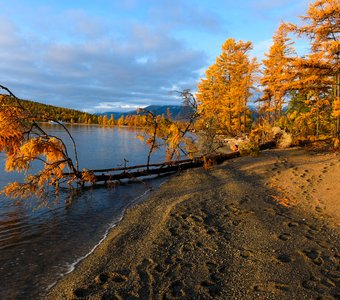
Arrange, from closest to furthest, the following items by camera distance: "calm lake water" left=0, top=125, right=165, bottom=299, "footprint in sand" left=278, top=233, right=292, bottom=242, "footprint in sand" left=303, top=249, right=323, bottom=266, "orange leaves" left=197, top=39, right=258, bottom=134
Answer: "footprint in sand" left=303, top=249, right=323, bottom=266, "calm lake water" left=0, top=125, right=165, bottom=299, "footprint in sand" left=278, top=233, right=292, bottom=242, "orange leaves" left=197, top=39, right=258, bottom=134

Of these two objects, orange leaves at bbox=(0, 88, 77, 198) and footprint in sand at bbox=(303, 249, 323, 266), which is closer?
footprint in sand at bbox=(303, 249, 323, 266)

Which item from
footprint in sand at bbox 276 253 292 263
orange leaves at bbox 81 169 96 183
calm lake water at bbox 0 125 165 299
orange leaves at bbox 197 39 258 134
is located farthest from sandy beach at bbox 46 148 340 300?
orange leaves at bbox 197 39 258 134

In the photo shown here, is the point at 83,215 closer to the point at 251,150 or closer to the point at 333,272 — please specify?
the point at 333,272

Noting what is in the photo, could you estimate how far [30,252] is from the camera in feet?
23.5

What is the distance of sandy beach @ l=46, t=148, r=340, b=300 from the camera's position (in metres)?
4.85

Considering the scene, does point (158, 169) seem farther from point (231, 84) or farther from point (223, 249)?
point (231, 84)

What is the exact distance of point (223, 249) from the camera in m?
6.27

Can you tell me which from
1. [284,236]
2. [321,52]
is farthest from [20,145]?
[321,52]

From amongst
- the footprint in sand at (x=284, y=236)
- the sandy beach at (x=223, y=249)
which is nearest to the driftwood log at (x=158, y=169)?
the sandy beach at (x=223, y=249)

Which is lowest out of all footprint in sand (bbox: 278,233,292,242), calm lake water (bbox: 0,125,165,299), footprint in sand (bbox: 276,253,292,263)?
calm lake water (bbox: 0,125,165,299)

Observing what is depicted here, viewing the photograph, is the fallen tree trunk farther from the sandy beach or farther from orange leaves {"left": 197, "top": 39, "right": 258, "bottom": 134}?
orange leaves {"left": 197, "top": 39, "right": 258, "bottom": 134}

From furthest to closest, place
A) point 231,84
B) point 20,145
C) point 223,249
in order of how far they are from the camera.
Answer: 1. point 231,84
2. point 20,145
3. point 223,249

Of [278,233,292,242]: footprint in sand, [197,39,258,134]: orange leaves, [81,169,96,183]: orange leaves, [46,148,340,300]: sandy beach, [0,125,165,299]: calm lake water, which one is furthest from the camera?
[197,39,258,134]: orange leaves

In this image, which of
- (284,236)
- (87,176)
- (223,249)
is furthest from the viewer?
(87,176)
